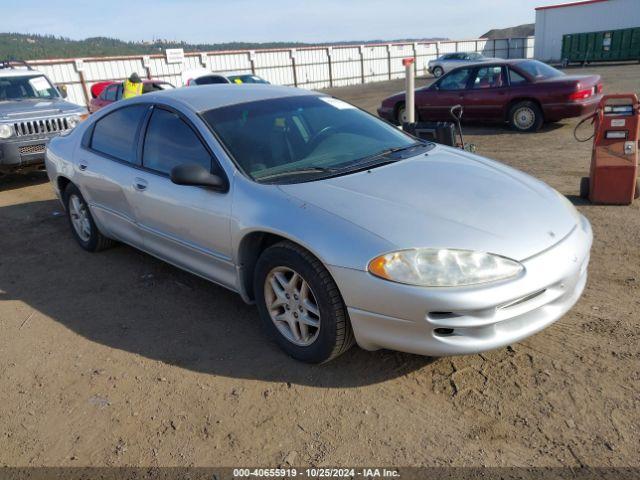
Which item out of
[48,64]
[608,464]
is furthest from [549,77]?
[48,64]

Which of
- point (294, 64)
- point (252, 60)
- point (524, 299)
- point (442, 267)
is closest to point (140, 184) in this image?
point (442, 267)

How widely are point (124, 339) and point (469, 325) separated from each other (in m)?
2.30

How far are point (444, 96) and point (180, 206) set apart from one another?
9.15m

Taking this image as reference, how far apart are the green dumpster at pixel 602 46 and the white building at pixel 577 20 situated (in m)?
1.64

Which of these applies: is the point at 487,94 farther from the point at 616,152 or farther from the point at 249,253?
the point at 249,253

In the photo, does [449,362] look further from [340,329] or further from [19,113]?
[19,113]

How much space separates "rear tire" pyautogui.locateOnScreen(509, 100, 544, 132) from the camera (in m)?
10.5

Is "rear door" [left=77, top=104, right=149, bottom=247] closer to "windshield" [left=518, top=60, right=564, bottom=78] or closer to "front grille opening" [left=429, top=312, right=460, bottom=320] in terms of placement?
"front grille opening" [left=429, top=312, right=460, bottom=320]

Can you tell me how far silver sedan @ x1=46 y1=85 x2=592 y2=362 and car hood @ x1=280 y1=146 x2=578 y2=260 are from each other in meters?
0.01

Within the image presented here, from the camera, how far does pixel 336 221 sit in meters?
2.77

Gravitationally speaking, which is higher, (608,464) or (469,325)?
(469,325)

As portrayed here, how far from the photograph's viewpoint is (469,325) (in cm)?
254

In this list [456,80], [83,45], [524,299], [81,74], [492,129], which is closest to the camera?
[524,299]

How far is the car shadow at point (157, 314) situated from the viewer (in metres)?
3.10
